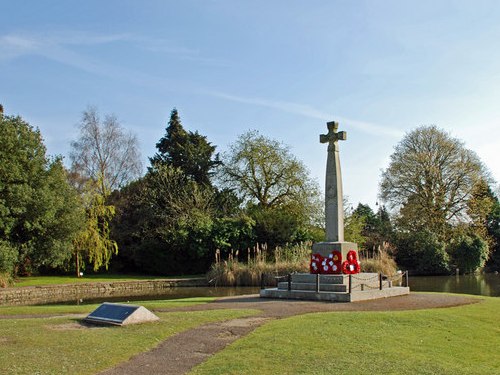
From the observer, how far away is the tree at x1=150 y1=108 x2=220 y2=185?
44.7 meters

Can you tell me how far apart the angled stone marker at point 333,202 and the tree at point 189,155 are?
2614cm

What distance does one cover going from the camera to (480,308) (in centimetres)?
1429

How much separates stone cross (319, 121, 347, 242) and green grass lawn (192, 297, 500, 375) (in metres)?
5.62

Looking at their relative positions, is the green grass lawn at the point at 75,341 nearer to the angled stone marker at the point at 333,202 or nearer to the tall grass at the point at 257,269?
the angled stone marker at the point at 333,202

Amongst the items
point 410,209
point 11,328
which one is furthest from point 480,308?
point 410,209

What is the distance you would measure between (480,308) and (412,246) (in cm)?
2622

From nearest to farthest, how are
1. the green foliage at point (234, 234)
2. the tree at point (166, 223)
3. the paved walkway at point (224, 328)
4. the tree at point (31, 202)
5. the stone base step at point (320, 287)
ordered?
the paved walkway at point (224, 328)
the stone base step at point (320, 287)
the tree at point (31, 202)
the green foliage at point (234, 234)
the tree at point (166, 223)

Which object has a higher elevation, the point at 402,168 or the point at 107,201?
the point at 402,168

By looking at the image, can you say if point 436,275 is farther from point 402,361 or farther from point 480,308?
point 402,361

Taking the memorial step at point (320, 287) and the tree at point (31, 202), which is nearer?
the memorial step at point (320, 287)

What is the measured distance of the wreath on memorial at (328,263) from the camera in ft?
57.1

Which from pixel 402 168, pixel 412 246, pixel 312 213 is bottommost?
pixel 412 246

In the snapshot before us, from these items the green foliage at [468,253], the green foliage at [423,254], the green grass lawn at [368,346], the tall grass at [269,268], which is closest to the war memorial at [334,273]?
the green grass lawn at [368,346]

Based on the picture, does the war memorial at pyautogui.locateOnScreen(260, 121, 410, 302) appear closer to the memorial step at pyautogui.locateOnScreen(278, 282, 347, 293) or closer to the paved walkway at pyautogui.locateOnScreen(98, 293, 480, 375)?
the memorial step at pyautogui.locateOnScreen(278, 282, 347, 293)
